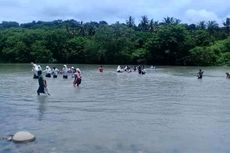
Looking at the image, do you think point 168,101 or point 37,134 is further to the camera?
point 168,101

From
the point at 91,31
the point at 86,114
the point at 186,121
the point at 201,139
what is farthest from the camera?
the point at 91,31

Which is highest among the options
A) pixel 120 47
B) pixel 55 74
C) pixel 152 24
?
pixel 152 24

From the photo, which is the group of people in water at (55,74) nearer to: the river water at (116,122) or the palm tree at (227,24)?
the river water at (116,122)

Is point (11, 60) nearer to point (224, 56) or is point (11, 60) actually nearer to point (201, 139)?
point (224, 56)

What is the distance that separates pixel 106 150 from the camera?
14805 millimetres

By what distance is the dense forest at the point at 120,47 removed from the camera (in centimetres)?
10700

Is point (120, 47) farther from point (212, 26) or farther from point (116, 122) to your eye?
point (116, 122)

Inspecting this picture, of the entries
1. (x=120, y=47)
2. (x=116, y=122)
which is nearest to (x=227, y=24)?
(x=120, y=47)

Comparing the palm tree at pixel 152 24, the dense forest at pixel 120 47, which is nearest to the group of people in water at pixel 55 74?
the dense forest at pixel 120 47

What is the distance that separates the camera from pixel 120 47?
363 feet

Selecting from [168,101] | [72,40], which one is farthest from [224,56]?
[168,101]

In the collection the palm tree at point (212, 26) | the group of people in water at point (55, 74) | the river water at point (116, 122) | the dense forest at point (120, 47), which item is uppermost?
the palm tree at point (212, 26)

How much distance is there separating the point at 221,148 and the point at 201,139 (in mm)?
1462

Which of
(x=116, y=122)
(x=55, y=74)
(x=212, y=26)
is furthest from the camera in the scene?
(x=212, y=26)
